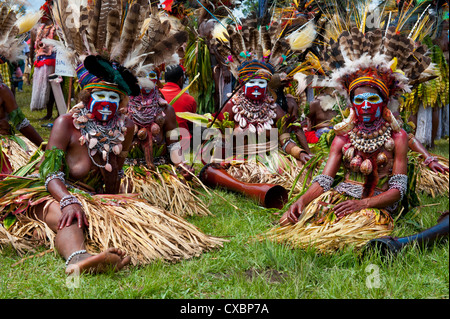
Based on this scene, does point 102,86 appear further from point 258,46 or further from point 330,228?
point 258,46

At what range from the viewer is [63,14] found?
3.54 m

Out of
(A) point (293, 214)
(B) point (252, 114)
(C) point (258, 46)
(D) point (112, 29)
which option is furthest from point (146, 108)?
(A) point (293, 214)

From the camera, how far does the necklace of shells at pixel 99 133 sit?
3.58m

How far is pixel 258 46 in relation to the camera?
563cm

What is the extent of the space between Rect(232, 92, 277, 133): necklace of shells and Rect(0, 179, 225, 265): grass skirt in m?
2.31

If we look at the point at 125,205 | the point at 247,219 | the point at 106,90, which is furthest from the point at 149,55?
the point at 247,219

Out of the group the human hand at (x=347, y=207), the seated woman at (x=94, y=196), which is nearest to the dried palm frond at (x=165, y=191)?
the seated woman at (x=94, y=196)

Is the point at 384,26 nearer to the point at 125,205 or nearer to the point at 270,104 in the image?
the point at 270,104

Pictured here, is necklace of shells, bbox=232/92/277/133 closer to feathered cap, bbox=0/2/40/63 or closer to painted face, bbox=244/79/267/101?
painted face, bbox=244/79/267/101

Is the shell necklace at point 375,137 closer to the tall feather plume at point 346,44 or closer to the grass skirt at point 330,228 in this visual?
the grass skirt at point 330,228

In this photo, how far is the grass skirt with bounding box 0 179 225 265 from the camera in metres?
3.17

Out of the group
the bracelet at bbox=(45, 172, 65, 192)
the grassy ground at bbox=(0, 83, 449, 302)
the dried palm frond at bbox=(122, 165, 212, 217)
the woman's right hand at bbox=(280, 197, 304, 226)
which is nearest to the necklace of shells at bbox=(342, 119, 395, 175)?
the woman's right hand at bbox=(280, 197, 304, 226)
